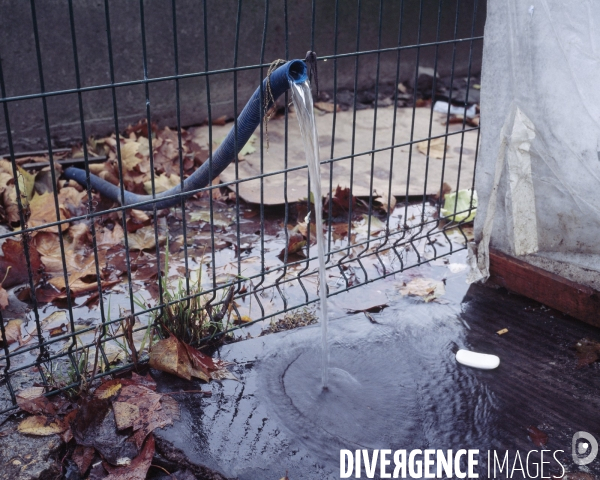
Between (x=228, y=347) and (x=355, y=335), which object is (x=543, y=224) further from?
(x=228, y=347)

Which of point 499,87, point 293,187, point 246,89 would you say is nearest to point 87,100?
point 246,89

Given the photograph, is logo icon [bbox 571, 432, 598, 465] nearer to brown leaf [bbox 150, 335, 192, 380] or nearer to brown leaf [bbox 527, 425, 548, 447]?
brown leaf [bbox 527, 425, 548, 447]

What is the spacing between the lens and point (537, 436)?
2287 millimetres

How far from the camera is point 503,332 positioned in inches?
115

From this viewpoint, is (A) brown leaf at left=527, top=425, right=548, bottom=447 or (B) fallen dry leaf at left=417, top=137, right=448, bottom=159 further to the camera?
(B) fallen dry leaf at left=417, top=137, right=448, bottom=159

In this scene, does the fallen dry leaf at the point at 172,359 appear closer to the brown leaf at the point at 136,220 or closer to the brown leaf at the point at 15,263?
the brown leaf at the point at 15,263

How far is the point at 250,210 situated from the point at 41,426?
218 cm

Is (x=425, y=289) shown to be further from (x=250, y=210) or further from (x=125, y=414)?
(x=125, y=414)

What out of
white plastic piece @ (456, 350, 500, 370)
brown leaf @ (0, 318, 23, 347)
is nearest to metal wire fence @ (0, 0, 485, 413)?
brown leaf @ (0, 318, 23, 347)

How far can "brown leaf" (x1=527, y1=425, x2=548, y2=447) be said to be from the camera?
88.8 inches

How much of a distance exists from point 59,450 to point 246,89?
432cm

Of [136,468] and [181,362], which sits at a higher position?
[181,362]

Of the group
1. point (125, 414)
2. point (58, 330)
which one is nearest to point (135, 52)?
point (58, 330)

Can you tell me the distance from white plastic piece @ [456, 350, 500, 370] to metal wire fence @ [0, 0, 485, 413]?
24.6 inches
